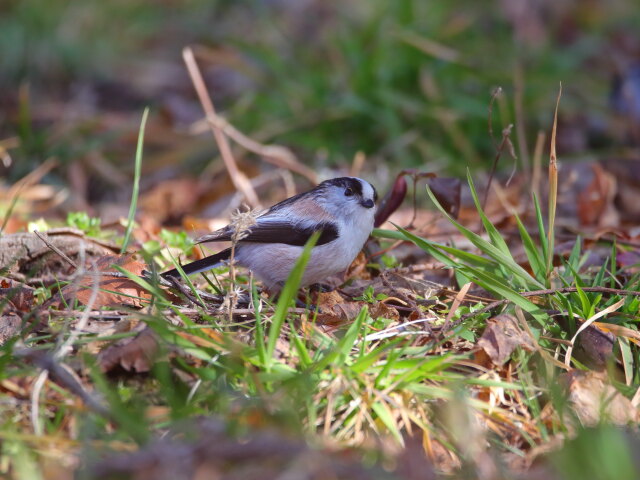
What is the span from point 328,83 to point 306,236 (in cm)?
329

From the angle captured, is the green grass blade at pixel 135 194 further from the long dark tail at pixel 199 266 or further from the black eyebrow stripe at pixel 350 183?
the black eyebrow stripe at pixel 350 183

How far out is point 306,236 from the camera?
127 inches

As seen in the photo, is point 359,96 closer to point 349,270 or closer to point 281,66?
point 281,66

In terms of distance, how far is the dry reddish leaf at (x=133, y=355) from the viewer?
2.34 metres

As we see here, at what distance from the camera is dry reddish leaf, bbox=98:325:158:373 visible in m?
2.34

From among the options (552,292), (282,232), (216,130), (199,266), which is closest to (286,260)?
(282,232)

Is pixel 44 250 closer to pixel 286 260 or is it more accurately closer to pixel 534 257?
pixel 286 260

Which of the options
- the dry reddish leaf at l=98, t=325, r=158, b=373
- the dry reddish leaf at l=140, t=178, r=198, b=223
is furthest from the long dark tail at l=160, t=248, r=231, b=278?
the dry reddish leaf at l=140, t=178, r=198, b=223

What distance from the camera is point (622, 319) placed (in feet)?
9.16

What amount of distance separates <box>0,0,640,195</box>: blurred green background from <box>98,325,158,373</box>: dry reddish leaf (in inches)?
101

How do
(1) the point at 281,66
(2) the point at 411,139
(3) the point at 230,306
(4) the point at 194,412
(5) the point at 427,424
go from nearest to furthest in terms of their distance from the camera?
(4) the point at 194,412, (5) the point at 427,424, (3) the point at 230,306, (2) the point at 411,139, (1) the point at 281,66

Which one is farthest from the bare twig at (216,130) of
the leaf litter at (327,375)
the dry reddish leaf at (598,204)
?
the dry reddish leaf at (598,204)

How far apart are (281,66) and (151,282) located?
13.1 ft

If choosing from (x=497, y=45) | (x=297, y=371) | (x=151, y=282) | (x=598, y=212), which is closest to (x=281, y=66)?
(x=497, y=45)
